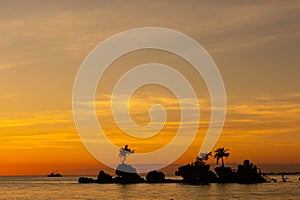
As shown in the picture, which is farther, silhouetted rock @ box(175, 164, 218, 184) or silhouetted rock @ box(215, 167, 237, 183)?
silhouetted rock @ box(175, 164, 218, 184)

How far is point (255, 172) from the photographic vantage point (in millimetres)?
191750

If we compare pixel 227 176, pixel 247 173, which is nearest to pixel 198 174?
pixel 227 176

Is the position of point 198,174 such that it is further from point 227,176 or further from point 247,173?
point 247,173

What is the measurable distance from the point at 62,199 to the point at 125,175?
2758 inches

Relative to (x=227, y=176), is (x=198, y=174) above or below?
above

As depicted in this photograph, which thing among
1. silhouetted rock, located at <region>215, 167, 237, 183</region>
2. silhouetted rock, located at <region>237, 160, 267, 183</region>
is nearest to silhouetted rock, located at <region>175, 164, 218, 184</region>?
Answer: silhouetted rock, located at <region>215, 167, 237, 183</region>

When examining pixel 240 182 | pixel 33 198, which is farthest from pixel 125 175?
pixel 33 198

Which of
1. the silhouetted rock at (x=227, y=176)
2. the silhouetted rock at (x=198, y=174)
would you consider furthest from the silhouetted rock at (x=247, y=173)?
the silhouetted rock at (x=198, y=174)

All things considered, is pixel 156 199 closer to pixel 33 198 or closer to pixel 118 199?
pixel 118 199

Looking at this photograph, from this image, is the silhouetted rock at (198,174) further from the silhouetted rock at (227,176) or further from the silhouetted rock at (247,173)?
the silhouetted rock at (247,173)

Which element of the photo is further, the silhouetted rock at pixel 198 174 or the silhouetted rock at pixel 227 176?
the silhouetted rock at pixel 198 174

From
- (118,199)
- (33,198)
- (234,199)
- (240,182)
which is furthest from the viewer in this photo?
(240,182)

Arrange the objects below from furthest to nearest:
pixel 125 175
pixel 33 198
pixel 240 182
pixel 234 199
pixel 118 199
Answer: pixel 125 175
pixel 240 182
pixel 33 198
pixel 118 199
pixel 234 199

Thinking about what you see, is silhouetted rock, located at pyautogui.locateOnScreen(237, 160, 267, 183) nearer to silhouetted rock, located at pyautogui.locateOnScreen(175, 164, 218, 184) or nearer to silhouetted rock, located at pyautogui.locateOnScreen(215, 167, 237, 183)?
silhouetted rock, located at pyautogui.locateOnScreen(215, 167, 237, 183)
